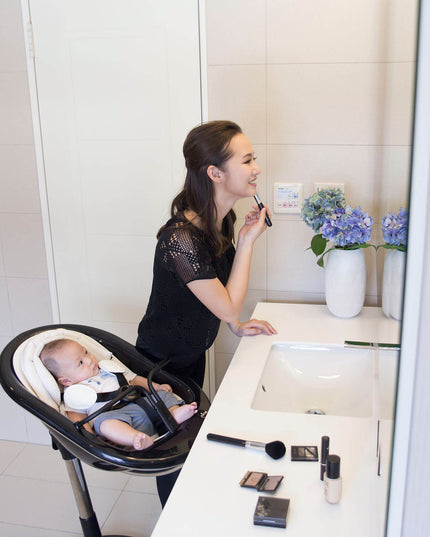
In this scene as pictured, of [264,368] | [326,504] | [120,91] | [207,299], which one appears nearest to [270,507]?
[326,504]

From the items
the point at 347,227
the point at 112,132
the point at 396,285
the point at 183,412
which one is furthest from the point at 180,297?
the point at 396,285

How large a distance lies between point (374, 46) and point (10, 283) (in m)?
1.79

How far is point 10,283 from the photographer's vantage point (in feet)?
7.73

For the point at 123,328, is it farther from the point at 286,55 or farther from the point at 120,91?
the point at 286,55

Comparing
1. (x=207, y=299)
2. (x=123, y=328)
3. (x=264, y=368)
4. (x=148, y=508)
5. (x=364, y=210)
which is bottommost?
(x=148, y=508)

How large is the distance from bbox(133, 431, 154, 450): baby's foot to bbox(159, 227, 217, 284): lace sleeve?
0.43 meters

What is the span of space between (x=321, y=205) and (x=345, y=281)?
0.26m

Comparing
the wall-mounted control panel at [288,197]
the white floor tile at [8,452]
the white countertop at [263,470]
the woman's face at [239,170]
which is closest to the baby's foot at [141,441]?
the white countertop at [263,470]

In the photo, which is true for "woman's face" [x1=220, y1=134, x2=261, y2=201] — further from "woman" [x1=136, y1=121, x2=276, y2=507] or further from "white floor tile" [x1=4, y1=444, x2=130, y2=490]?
"white floor tile" [x1=4, y1=444, x2=130, y2=490]

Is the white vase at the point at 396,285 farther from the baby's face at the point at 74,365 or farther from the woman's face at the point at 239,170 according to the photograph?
the baby's face at the point at 74,365

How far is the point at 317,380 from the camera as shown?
1.54 m

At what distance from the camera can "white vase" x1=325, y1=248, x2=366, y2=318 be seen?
5.61 feet

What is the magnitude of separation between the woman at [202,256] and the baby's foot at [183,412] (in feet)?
0.88

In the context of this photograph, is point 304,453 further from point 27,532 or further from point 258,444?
point 27,532
